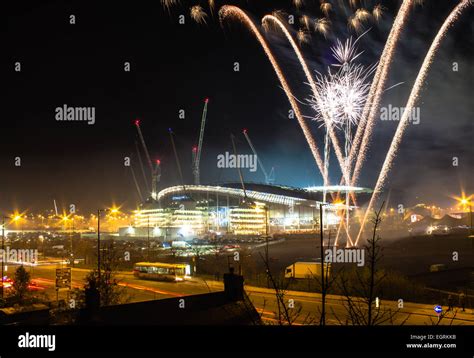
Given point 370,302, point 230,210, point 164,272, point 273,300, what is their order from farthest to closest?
point 230,210
point 164,272
point 273,300
point 370,302

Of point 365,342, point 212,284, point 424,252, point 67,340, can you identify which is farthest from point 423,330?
point 424,252

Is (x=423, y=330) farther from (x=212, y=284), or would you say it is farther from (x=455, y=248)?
(x=455, y=248)

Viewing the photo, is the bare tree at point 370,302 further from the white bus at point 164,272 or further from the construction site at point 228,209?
the construction site at point 228,209

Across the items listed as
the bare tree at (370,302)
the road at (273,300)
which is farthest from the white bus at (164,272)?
the bare tree at (370,302)

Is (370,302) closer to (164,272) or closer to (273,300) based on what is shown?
(273,300)

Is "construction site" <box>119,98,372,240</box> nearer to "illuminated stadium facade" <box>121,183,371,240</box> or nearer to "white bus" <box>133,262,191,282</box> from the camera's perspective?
"illuminated stadium facade" <box>121,183,371,240</box>

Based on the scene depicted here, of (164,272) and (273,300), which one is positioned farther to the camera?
(164,272)

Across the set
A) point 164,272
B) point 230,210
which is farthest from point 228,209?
point 164,272
